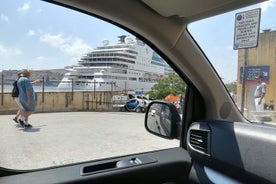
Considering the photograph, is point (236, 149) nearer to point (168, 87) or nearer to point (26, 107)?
point (168, 87)

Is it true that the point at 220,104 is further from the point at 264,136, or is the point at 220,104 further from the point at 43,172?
the point at 43,172

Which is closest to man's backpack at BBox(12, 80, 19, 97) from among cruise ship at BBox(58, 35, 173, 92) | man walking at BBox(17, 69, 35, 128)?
man walking at BBox(17, 69, 35, 128)

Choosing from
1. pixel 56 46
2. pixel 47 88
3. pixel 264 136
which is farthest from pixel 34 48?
pixel 264 136

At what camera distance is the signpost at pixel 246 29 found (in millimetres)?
1552

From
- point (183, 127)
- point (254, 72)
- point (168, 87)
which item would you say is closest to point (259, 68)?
point (254, 72)

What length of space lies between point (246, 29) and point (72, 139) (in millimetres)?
2154

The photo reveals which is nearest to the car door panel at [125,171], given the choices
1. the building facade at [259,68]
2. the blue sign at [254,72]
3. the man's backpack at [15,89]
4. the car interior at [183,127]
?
the car interior at [183,127]

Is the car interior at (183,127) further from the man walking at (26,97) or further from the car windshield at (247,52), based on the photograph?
the man walking at (26,97)

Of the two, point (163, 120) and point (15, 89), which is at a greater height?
point (15, 89)

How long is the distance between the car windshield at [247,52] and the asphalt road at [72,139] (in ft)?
2.01

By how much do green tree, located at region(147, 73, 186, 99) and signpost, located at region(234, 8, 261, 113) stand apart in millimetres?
454

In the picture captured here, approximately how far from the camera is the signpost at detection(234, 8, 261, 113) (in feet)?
5.09

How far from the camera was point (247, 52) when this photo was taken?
5.56 ft

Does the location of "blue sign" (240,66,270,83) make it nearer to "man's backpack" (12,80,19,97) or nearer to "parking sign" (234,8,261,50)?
"parking sign" (234,8,261,50)
